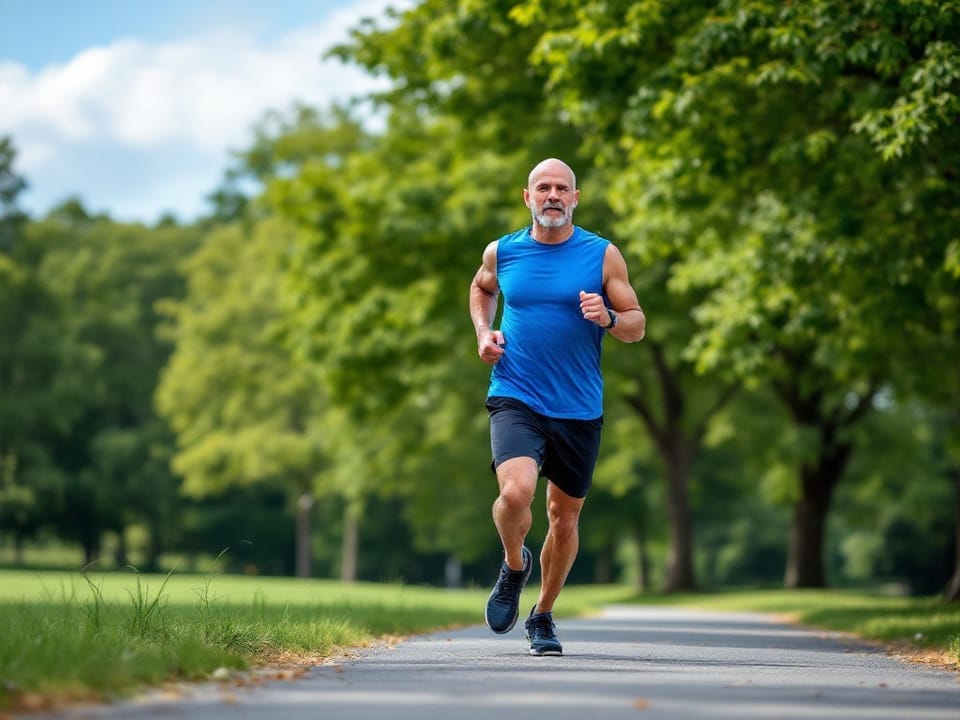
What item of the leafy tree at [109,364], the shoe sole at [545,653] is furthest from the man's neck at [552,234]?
the leafy tree at [109,364]

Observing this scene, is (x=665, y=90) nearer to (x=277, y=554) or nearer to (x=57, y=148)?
(x=277, y=554)

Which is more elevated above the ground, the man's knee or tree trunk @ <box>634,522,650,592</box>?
the man's knee

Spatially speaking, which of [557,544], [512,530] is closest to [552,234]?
[512,530]

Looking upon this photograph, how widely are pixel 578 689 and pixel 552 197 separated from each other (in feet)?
9.11

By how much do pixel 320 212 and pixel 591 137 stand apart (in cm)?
1042

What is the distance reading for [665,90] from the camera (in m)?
13.4

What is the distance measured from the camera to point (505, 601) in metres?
7.56

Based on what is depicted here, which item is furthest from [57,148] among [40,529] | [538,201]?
[538,201]

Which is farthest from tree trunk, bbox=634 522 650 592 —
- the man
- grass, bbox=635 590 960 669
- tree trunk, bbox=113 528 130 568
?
the man

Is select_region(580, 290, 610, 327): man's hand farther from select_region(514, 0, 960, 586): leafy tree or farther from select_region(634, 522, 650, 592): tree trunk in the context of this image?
select_region(634, 522, 650, 592): tree trunk

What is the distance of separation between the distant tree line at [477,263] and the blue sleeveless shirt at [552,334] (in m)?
2.68

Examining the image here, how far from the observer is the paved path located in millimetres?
4832

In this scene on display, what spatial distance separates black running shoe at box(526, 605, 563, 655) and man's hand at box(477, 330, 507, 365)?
1.42 metres

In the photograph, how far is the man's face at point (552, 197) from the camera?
7.42 meters
